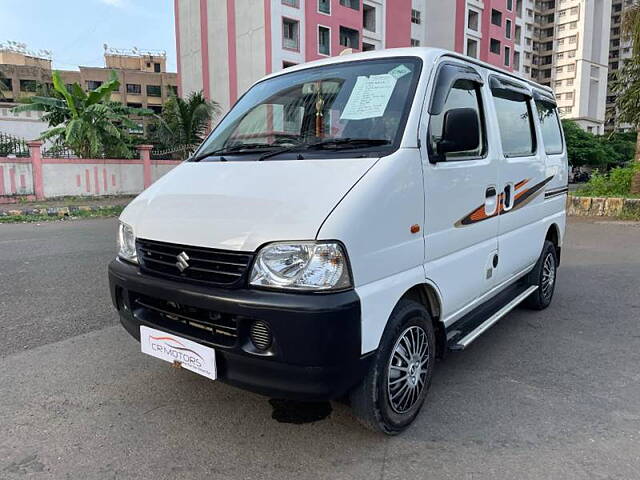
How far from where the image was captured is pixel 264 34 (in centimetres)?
2884

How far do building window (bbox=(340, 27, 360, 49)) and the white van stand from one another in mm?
31425

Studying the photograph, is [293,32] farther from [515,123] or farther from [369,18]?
[515,123]

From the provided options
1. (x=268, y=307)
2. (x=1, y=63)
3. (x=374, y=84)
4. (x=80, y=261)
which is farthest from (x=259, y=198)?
(x=1, y=63)

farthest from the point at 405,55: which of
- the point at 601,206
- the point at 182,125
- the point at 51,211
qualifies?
A: the point at 182,125

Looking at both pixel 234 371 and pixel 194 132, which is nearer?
pixel 234 371

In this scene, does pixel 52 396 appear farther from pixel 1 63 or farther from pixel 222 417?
pixel 1 63

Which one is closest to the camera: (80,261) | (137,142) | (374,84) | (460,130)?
(460,130)

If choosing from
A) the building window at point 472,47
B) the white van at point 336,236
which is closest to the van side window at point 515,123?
the white van at point 336,236

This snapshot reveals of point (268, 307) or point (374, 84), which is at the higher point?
point (374, 84)

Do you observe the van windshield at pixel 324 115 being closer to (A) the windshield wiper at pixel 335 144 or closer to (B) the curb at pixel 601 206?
(A) the windshield wiper at pixel 335 144

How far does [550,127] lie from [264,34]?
87.2 feet

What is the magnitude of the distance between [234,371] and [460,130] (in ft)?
5.91

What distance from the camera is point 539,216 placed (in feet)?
15.2

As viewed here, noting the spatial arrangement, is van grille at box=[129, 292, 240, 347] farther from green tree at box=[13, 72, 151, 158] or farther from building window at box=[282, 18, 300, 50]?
building window at box=[282, 18, 300, 50]
